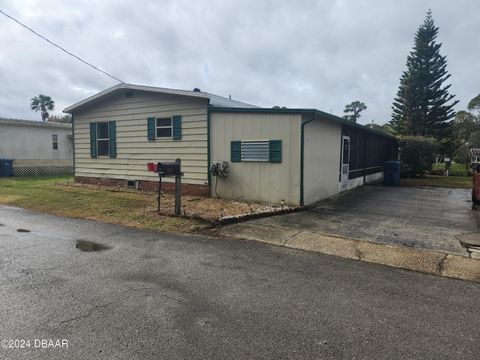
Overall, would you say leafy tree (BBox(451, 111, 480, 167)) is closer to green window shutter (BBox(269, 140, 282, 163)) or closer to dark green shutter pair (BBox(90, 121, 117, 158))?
green window shutter (BBox(269, 140, 282, 163))

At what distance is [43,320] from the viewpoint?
299 centimetres

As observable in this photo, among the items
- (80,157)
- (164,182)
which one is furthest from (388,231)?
(80,157)

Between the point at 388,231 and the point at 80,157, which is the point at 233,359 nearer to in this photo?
the point at 388,231

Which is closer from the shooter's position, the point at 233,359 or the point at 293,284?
the point at 233,359

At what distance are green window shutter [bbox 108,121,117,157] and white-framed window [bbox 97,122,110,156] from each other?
0.30 meters

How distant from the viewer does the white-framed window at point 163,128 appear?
36.0 ft

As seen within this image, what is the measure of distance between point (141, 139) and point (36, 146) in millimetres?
12749

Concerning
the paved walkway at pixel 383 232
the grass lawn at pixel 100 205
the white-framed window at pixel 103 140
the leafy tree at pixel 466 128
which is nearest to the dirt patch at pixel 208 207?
the grass lawn at pixel 100 205

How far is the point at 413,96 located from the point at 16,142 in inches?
1280

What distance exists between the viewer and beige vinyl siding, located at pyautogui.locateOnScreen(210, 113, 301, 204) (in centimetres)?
871

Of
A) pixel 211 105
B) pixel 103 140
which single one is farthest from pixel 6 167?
pixel 211 105

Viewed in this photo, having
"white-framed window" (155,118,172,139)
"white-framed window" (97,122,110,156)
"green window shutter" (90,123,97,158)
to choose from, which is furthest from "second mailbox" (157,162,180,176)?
"green window shutter" (90,123,97,158)

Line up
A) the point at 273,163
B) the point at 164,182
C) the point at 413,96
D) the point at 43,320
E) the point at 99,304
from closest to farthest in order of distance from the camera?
the point at 43,320
the point at 99,304
the point at 273,163
the point at 164,182
the point at 413,96

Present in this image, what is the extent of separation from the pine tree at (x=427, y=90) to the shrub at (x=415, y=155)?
11.3 metres
